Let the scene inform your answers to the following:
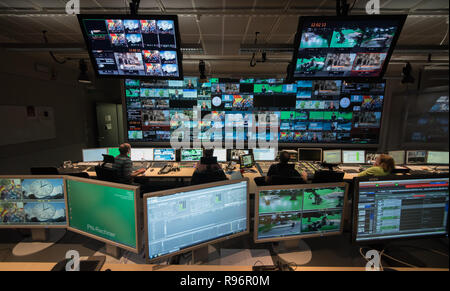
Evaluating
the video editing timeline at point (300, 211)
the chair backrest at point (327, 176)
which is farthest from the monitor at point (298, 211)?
the chair backrest at point (327, 176)

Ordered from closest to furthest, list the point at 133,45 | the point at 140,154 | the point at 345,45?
the point at 345,45 → the point at 133,45 → the point at 140,154

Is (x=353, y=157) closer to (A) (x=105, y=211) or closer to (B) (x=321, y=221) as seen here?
(B) (x=321, y=221)

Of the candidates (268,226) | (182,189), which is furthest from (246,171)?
(182,189)

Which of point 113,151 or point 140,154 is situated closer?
point 113,151

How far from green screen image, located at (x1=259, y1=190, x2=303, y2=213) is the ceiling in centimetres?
254

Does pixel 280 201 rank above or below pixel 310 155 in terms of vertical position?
above

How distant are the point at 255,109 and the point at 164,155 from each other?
8.16 ft

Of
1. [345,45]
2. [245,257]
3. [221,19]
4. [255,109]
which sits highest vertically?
[221,19]

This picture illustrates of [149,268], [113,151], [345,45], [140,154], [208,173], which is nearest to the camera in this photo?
[149,268]

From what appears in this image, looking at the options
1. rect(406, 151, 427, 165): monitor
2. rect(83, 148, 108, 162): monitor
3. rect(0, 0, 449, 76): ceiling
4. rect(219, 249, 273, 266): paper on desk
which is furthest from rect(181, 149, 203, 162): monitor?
rect(406, 151, 427, 165): monitor

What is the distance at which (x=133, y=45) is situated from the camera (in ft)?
7.14

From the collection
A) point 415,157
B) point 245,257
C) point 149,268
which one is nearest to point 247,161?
point 245,257

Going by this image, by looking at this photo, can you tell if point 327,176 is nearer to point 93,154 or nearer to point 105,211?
point 105,211

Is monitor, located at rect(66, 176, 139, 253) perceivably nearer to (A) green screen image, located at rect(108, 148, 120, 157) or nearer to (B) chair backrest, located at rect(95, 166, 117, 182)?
(B) chair backrest, located at rect(95, 166, 117, 182)
